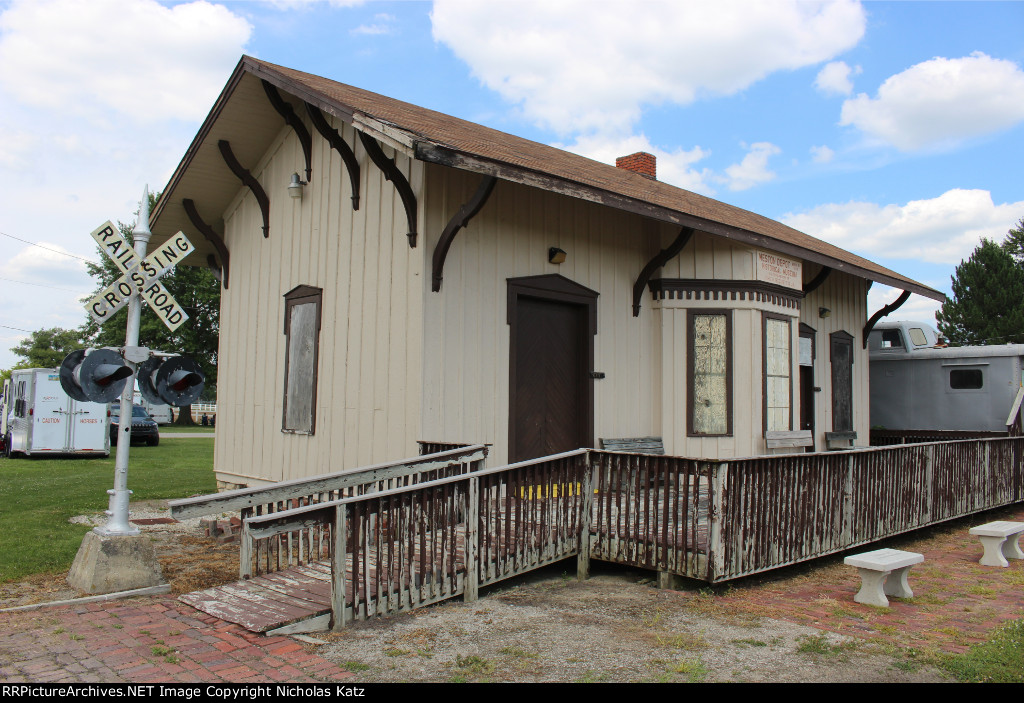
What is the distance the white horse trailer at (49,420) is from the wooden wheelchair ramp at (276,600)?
16514 mm

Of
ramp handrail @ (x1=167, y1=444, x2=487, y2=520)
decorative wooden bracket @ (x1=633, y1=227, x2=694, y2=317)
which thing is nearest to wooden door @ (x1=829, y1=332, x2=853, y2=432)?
decorative wooden bracket @ (x1=633, y1=227, x2=694, y2=317)

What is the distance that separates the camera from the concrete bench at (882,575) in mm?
6090

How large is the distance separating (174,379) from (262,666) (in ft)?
9.60

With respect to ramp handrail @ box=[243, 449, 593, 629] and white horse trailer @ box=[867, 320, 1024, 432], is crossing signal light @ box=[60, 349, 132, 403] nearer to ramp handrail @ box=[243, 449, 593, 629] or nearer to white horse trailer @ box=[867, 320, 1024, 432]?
ramp handrail @ box=[243, 449, 593, 629]

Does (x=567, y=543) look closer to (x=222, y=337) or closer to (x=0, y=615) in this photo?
(x=0, y=615)

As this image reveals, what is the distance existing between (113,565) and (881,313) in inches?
524

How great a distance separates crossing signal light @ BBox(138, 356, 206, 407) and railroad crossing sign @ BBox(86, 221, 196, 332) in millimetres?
360

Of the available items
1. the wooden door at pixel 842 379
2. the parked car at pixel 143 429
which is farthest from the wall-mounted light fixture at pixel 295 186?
the parked car at pixel 143 429

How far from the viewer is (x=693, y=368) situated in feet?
33.6

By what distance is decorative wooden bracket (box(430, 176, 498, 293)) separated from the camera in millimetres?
7393

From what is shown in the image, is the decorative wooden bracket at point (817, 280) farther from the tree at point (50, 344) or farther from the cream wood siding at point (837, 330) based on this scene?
the tree at point (50, 344)

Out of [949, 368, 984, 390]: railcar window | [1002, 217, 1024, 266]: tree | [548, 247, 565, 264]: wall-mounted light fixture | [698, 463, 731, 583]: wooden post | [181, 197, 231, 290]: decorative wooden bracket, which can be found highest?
[1002, 217, 1024, 266]: tree

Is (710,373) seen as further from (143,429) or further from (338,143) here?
(143,429)

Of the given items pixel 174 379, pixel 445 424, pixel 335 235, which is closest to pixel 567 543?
pixel 445 424
